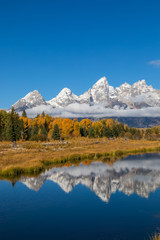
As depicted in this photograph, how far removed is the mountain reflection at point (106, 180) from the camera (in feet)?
89.7

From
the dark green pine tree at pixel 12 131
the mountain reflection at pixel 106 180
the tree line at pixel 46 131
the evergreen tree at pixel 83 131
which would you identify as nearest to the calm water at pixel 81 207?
the mountain reflection at pixel 106 180

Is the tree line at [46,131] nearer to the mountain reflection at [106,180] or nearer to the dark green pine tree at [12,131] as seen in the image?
the dark green pine tree at [12,131]

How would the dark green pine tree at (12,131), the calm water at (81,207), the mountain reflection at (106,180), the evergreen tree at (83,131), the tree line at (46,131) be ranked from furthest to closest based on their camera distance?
the evergreen tree at (83,131), the tree line at (46,131), the dark green pine tree at (12,131), the mountain reflection at (106,180), the calm water at (81,207)

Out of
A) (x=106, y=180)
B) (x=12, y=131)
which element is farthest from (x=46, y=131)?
(x=106, y=180)

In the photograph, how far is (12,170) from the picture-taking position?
113ft

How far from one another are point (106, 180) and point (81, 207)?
10.1 m

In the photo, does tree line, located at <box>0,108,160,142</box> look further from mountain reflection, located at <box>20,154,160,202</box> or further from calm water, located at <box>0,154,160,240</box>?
calm water, located at <box>0,154,160,240</box>

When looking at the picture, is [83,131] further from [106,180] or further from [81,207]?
[81,207]

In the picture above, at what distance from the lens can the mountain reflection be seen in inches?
1076

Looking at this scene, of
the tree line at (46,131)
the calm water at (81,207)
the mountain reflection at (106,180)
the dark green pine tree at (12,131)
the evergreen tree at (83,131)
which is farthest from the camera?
the evergreen tree at (83,131)

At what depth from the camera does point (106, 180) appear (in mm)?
31500

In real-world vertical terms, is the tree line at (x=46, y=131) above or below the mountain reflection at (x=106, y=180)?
above

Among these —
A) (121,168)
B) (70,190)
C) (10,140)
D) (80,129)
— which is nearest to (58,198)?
(70,190)

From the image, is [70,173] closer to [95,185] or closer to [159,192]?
[95,185]
